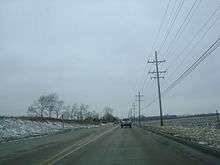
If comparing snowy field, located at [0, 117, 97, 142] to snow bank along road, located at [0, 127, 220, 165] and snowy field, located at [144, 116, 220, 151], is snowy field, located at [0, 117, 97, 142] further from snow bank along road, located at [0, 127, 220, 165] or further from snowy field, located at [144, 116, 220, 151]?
snow bank along road, located at [0, 127, 220, 165]

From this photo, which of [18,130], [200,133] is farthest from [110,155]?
[18,130]

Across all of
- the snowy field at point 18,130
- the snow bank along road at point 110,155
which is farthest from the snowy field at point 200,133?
the snowy field at point 18,130

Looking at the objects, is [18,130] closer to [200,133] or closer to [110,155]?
[200,133]

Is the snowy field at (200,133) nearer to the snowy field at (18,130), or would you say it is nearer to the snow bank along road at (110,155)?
the snow bank along road at (110,155)

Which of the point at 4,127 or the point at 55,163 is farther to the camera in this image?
the point at 4,127

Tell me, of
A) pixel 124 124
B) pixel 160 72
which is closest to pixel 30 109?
pixel 124 124

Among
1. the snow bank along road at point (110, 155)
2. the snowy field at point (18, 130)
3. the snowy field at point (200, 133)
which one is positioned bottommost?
the snow bank along road at point (110, 155)

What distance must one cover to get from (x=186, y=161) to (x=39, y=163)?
5430mm

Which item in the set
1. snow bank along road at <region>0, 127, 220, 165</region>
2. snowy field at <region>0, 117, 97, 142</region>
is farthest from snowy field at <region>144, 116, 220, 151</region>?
snowy field at <region>0, 117, 97, 142</region>

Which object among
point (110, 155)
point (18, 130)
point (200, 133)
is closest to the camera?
point (110, 155)

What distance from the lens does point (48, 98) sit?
160750 millimetres

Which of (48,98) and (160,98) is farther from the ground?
(48,98)

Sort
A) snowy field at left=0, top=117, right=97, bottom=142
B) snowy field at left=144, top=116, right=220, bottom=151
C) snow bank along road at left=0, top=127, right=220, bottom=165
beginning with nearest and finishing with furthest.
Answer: snow bank along road at left=0, top=127, right=220, bottom=165 → snowy field at left=144, top=116, right=220, bottom=151 → snowy field at left=0, top=117, right=97, bottom=142

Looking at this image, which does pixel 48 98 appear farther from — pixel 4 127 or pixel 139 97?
pixel 4 127
